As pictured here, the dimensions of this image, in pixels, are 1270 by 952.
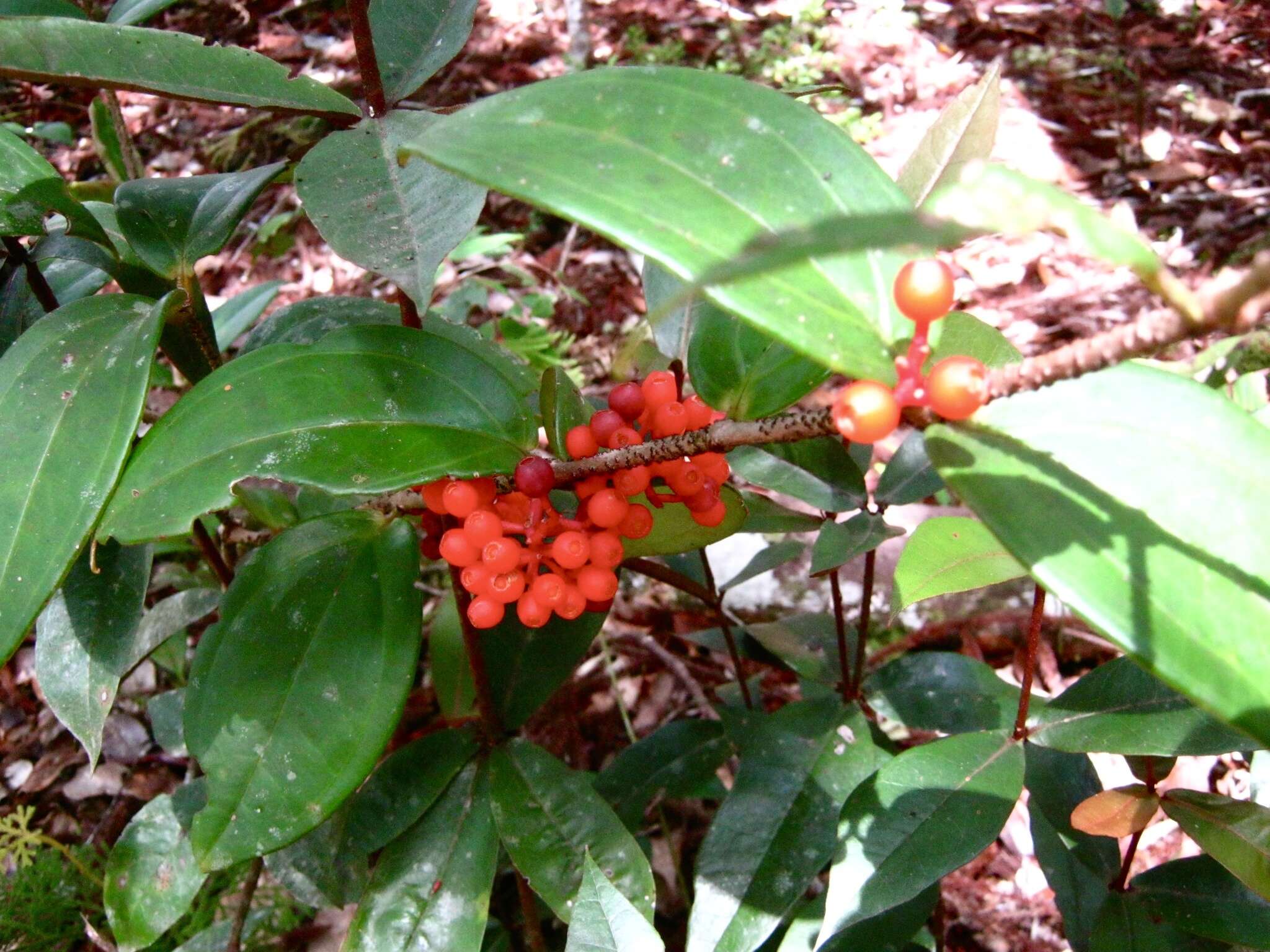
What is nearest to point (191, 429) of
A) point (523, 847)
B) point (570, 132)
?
point (570, 132)

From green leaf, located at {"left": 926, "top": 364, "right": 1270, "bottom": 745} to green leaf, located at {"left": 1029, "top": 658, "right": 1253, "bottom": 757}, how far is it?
47 cm

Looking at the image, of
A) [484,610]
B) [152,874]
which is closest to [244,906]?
[152,874]

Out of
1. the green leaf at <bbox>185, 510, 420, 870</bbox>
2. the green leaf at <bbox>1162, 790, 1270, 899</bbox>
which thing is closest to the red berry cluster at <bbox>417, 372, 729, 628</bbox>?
the green leaf at <bbox>185, 510, 420, 870</bbox>

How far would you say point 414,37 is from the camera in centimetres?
124

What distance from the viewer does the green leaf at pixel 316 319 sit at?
1.32m

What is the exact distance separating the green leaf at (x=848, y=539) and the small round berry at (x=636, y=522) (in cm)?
24

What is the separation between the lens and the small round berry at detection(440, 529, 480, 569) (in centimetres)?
94

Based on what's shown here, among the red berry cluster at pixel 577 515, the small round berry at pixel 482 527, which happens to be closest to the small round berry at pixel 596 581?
the red berry cluster at pixel 577 515

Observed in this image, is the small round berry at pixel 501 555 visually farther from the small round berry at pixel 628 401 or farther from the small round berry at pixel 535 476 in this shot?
the small round berry at pixel 628 401

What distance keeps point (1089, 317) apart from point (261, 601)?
8.98 ft

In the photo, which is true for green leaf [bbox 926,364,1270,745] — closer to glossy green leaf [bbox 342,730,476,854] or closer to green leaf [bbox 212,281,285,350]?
glossy green leaf [bbox 342,730,476,854]

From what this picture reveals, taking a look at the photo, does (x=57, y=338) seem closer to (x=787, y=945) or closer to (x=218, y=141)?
(x=787, y=945)

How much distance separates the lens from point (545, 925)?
1.75m

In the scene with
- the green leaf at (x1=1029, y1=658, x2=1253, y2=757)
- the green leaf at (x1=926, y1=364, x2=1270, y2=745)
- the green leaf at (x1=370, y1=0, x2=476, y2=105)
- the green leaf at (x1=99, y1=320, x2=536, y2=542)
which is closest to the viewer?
the green leaf at (x1=926, y1=364, x2=1270, y2=745)
